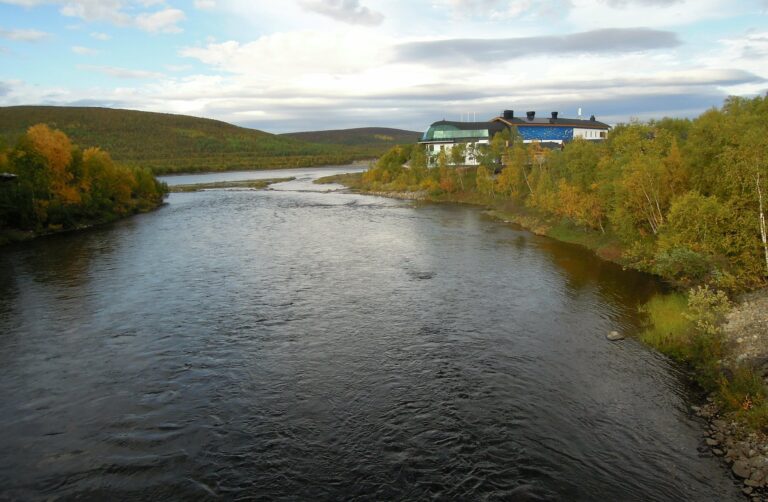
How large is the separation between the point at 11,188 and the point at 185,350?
38767 mm

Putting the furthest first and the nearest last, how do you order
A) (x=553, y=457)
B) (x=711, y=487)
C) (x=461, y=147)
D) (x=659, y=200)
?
(x=461, y=147), (x=659, y=200), (x=553, y=457), (x=711, y=487)

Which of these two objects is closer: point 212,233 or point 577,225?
point 577,225

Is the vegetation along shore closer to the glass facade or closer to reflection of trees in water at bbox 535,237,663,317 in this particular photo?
reflection of trees in water at bbox 535,237,663,317

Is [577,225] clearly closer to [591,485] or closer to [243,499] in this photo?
[591,485]

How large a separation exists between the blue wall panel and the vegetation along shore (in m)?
50.4

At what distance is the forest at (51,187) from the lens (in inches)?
2028

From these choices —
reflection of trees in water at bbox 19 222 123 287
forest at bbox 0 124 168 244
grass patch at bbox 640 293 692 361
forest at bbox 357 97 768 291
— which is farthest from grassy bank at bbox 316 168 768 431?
forest at bbox 0 124 168 244

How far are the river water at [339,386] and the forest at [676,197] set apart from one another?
347 cm

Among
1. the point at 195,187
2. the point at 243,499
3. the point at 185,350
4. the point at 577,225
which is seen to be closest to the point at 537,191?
the point at 577,225

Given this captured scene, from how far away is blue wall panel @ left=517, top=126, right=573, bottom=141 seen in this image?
110 meters

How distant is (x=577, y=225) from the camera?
5094cm

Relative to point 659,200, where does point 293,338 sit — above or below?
below

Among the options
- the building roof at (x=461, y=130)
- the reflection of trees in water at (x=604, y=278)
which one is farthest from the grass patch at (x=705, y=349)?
the building roof at (x=461, y=130)

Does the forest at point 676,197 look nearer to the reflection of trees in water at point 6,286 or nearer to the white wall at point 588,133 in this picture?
the reflection of trees in water at point 6,286
